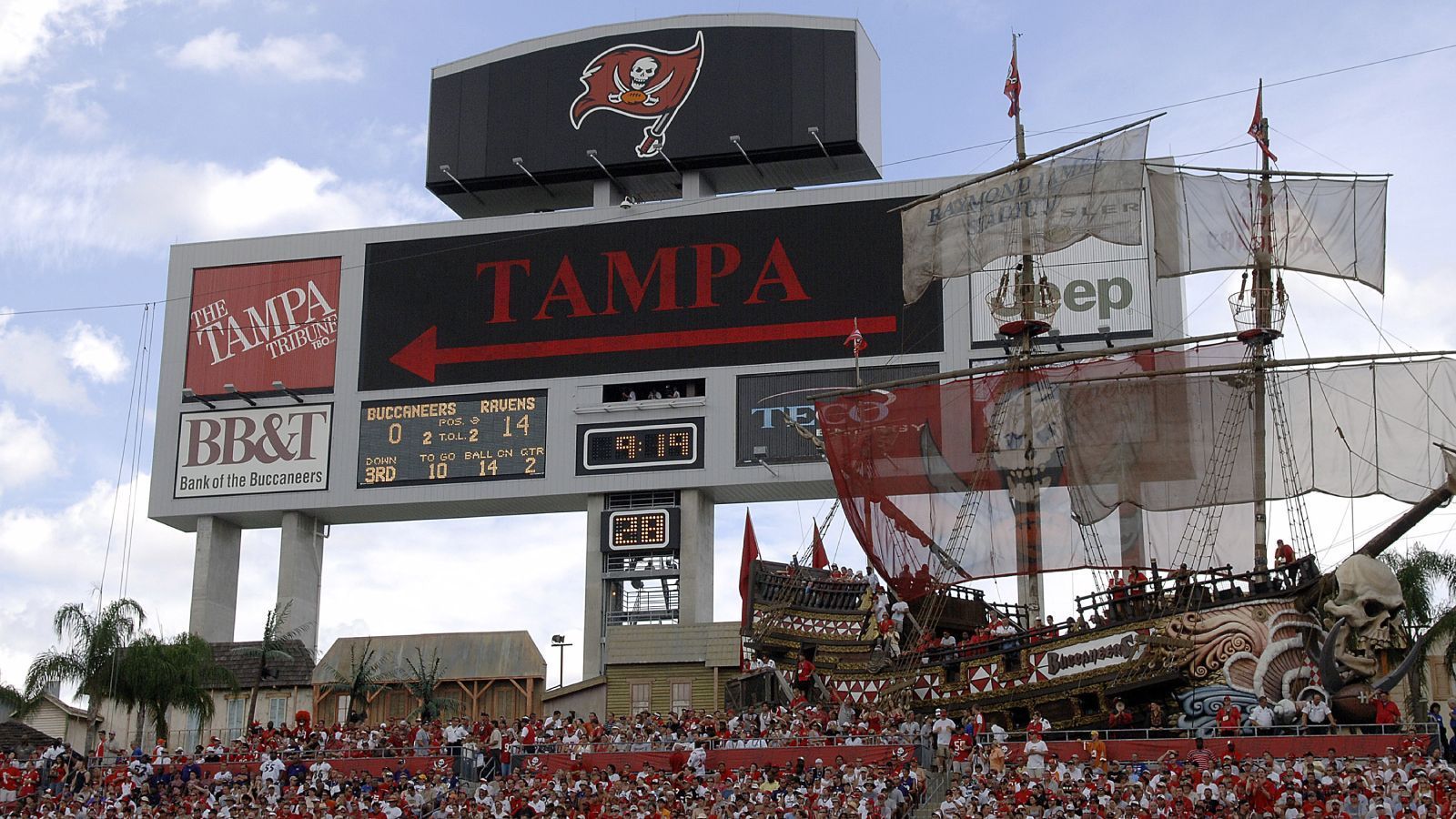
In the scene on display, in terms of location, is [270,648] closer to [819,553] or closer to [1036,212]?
[819,553]

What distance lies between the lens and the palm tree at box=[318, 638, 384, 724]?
47.9 meters

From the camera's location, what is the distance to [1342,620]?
2948 cm

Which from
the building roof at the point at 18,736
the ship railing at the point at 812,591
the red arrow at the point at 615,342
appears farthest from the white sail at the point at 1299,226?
the building roof at the point at 18,736

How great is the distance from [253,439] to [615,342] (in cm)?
1127

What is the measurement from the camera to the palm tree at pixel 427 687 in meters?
47.8

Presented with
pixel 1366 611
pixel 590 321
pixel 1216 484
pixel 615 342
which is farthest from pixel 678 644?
pixel 1366 611

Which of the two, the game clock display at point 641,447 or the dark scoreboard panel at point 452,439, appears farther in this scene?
the dark scoreboard panel at point 452,439

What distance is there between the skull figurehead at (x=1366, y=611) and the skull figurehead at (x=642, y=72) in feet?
99.7

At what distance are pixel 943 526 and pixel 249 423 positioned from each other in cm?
2309

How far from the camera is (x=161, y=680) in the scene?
4472 cm

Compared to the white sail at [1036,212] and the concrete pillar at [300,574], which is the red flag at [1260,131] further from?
the concrete pillar at [300,574]

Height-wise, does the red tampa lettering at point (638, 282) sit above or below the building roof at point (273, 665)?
above

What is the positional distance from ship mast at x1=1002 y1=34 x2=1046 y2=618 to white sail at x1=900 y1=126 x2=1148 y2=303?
411 millimetres

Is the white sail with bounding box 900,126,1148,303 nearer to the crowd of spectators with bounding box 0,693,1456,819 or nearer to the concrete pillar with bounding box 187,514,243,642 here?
the crowd of spectators with bounding box 0,693,1456,819
